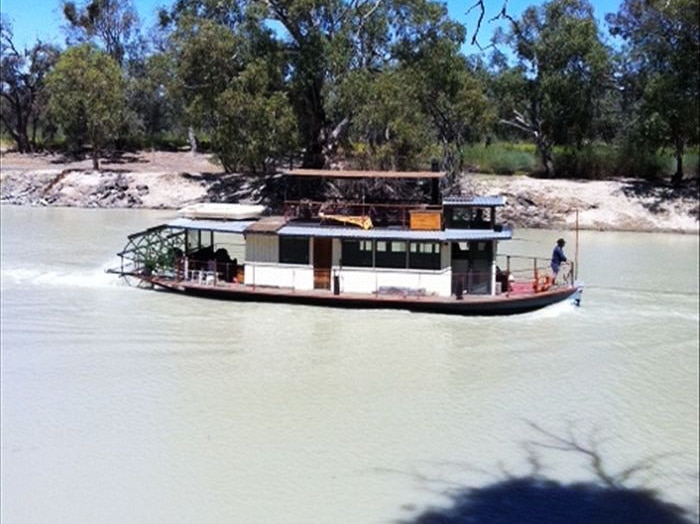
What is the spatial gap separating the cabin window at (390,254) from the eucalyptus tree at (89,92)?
23.2 metres

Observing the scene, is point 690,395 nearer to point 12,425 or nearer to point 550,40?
point 12,425

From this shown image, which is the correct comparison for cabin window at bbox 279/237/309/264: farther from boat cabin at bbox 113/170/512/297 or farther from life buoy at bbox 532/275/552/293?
life buoy at bbox 532/275/552/293

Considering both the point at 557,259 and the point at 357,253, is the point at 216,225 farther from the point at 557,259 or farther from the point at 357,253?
the point at 557,259

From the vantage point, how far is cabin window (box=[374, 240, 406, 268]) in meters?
15.1

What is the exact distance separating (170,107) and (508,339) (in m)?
37.4

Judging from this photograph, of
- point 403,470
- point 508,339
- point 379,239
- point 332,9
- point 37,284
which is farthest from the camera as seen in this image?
point 332,9

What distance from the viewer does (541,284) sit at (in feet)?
50.1

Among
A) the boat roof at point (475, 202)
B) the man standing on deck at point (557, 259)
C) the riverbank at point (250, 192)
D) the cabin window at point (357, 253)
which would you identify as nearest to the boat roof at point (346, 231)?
the cabin window at point (357, 253)

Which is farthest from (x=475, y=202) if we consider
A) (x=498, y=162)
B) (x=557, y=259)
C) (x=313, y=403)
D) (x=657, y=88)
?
(x=498, y=162)

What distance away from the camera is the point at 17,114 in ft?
147

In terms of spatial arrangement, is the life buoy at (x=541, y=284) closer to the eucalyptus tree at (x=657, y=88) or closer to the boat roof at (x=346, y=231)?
the boat roof at (x=346, y=231)

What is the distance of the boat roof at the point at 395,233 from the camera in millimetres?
14633

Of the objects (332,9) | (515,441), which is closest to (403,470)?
(515,441)

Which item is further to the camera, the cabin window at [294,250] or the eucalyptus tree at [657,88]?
the eucalyptus tree at [657,88]
